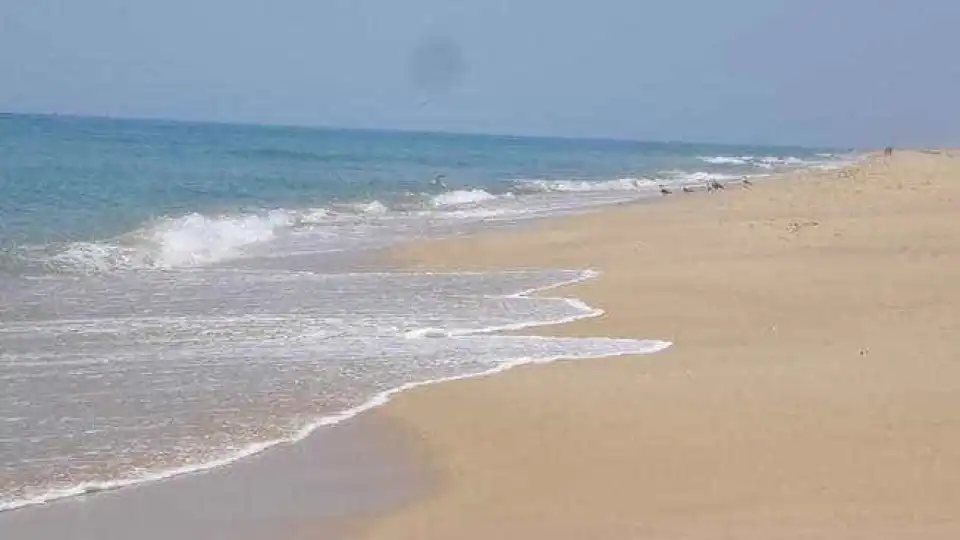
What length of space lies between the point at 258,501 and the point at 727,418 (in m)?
2.66

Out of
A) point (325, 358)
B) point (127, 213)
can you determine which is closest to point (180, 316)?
point (325, 358)

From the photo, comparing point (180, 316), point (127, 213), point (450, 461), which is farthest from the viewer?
point (127, 213)

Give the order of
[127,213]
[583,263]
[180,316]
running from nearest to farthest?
[180,316], [583,263], [127,213]

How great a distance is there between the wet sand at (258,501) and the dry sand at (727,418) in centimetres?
22

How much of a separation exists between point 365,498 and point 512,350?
3.72 metres

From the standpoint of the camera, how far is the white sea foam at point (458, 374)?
18.2 ft

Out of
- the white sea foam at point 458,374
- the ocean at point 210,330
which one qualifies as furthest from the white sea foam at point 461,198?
the white sea foam at point 458,374

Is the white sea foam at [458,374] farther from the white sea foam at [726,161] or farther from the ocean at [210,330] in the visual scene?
the white sea foam at [726,161]

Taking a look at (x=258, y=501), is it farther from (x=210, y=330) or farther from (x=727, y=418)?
(x=210, y=330)

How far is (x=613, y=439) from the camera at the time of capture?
639 centimetres

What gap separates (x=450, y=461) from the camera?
20.0 ft

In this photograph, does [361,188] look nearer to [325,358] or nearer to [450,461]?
[325,358]

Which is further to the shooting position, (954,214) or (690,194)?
(690,194)

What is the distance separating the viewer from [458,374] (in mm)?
8195
